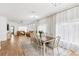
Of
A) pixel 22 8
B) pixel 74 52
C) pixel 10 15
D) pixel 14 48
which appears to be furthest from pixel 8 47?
pixel 74 52

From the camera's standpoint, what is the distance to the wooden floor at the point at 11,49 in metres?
3.02

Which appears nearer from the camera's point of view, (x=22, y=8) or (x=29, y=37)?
(x=22, y=8)

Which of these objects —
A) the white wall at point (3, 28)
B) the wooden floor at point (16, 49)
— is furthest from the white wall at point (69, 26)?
the white wall at point (3, 28)

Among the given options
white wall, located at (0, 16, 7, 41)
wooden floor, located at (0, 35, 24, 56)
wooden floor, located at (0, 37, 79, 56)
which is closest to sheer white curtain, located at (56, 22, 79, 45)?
wooden floor, located at (0, 37, 79, 56)

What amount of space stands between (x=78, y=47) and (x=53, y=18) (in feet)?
4.70

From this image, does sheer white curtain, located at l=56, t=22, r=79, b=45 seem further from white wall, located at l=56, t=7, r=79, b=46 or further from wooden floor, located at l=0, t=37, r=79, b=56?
wooden floor, located at l=0, t=37, r=79, b=56

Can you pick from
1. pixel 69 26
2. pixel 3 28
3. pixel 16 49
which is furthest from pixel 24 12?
pixel 69 26

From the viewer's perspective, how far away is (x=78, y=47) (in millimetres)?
3207

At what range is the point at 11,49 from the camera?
10.5 feet

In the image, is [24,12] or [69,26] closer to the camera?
[24,12]

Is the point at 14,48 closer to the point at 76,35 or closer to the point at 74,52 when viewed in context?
the point at 74,52

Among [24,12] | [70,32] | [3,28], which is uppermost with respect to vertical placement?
[24,12]

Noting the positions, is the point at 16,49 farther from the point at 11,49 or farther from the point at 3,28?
the point at 3,28

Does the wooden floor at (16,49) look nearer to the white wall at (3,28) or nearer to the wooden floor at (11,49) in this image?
the wooden floor at (11,49)
